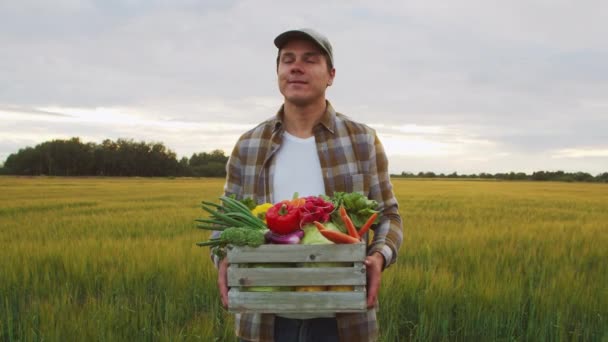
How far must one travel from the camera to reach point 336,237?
179cm

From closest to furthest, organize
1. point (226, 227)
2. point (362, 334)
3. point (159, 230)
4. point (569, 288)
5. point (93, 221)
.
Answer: point (226, 227)
point (362, 334)
point (569, 288)
point (159, 230)
point (93, 221)

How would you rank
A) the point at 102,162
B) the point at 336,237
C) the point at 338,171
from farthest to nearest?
1. the point at 102,162
2. the point at 338,171
3. the point at 336,237

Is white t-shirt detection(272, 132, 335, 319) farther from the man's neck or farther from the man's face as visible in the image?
the man's face

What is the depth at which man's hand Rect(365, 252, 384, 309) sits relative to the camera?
1923 mm

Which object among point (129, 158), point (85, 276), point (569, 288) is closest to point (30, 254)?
point (85, 276)

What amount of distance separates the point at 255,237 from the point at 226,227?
216mm

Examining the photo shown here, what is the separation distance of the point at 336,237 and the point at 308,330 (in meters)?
0.55

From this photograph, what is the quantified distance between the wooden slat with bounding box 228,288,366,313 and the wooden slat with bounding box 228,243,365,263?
12cm

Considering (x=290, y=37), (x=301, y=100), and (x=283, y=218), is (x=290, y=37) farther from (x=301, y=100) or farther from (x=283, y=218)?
(x=283, y=218)

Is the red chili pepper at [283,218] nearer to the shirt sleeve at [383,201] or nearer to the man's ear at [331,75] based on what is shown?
the shirt sleeve at [383,201]

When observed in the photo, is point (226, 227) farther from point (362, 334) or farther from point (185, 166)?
point (185, 166)

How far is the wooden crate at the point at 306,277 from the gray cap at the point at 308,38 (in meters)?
0.87

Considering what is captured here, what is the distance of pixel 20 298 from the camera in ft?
14.1

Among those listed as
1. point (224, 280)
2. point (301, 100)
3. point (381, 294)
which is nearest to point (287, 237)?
point (224, 280)
